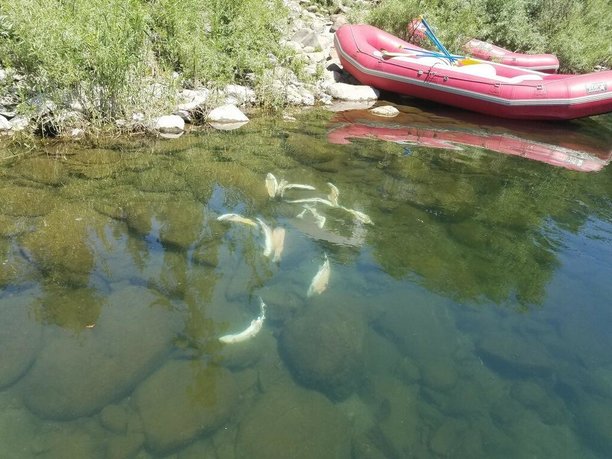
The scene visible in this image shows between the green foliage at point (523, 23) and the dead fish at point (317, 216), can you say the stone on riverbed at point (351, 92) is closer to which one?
the green foliage at point (523, 23)

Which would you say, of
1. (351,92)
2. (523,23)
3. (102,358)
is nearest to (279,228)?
(102,358)

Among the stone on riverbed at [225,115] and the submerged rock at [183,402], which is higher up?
the submerged rock at [183,402]

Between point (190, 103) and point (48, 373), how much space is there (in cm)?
610

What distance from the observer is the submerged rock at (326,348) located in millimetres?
3416

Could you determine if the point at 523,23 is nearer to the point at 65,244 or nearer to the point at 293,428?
the point at 65,244

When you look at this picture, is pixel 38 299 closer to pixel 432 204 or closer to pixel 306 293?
pixel 306 293

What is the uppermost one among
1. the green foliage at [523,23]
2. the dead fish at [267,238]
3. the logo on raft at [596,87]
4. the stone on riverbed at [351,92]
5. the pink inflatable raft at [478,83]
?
the green foliage at [523,23]

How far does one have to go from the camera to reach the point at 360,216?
5.73 metres

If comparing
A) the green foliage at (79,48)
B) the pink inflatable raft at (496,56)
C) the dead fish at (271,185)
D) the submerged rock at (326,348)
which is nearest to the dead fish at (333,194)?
the dead fish at (271,185)

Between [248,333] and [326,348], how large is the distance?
0.65m

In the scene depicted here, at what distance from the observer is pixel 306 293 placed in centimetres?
429

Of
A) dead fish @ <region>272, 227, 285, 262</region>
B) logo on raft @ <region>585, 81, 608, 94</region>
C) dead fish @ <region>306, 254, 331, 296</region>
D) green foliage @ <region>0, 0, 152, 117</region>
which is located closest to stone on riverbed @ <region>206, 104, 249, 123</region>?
green foliage @ <region>0, 0, 152, 117</region>

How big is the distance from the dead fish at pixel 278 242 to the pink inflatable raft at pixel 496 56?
10.7 meters

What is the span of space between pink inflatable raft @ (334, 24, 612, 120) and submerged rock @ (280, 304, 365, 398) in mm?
8368
